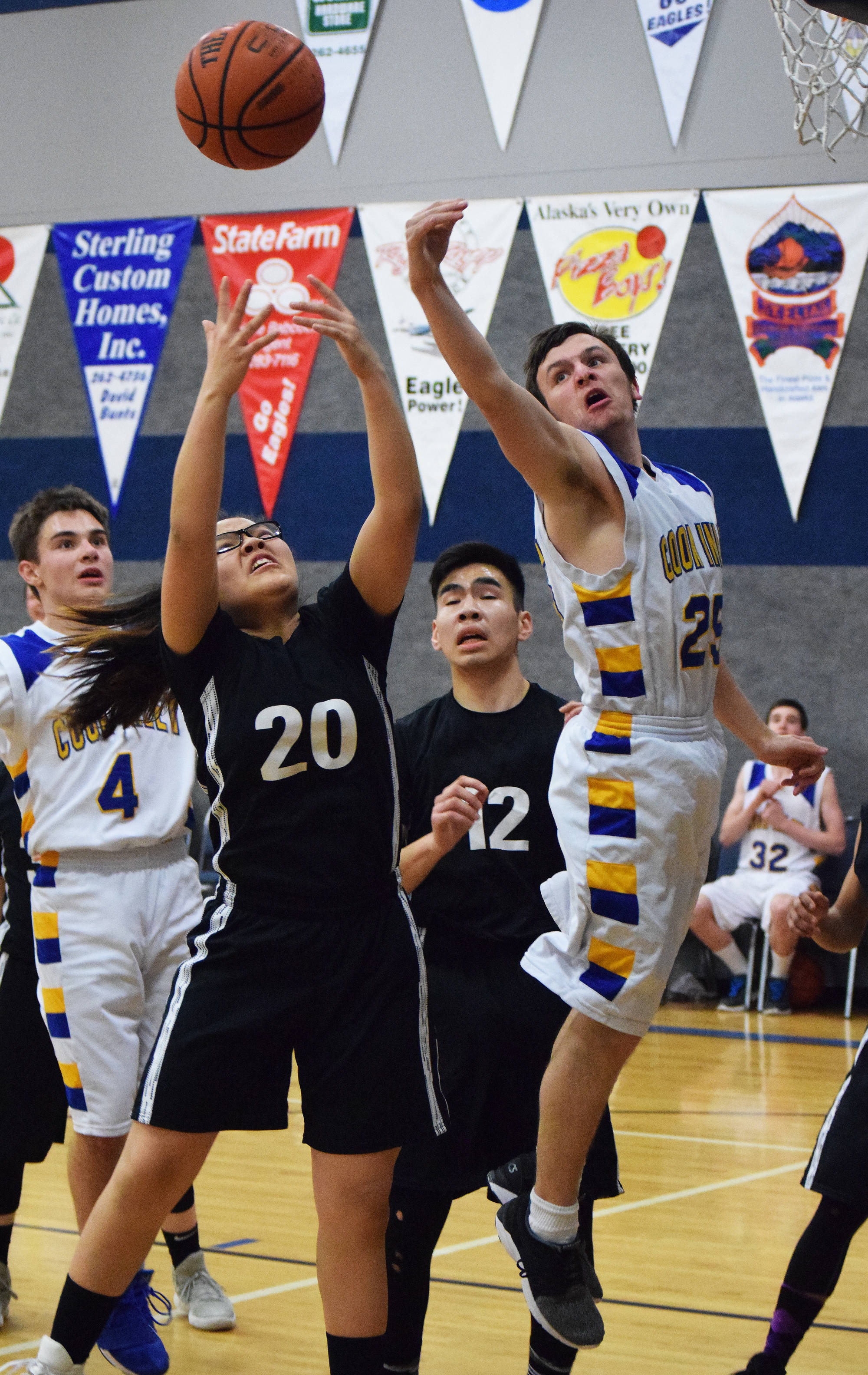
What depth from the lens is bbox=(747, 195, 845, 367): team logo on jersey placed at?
934 centimetres

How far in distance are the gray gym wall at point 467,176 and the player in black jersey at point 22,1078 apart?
6541 mm

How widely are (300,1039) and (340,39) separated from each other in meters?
9.29

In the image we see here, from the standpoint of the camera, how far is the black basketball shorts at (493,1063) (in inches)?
121

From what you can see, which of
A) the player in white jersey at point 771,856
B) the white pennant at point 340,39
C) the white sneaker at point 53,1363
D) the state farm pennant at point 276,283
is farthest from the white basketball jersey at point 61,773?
the white pennant at point 340,39

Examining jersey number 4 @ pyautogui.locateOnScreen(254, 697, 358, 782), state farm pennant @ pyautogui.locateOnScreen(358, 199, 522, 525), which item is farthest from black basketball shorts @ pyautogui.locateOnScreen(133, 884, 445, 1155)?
state farm pennant @ pyautogui.locateOnScreen(358, 199, 522, 525)

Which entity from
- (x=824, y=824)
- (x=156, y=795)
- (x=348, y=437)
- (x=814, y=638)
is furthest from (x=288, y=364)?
(x=156, y=795)

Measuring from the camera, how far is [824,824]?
350 inches

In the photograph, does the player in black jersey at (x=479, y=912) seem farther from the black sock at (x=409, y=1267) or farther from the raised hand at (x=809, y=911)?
the raised hand at (x=809, y=911)

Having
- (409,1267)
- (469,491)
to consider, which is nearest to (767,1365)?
(409,1267)

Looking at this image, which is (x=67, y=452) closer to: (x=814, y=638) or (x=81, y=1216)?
(x=814, y=638)

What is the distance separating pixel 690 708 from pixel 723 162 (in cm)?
773

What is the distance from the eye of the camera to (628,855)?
9.10 feet

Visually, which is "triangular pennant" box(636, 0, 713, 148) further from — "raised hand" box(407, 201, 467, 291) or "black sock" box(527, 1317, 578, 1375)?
"black sock" box(527, 1317, 578, 1375)

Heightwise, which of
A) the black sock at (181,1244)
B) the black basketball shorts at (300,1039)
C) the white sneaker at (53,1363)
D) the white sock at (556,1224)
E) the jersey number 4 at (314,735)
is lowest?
the black sock at (181,1244)
